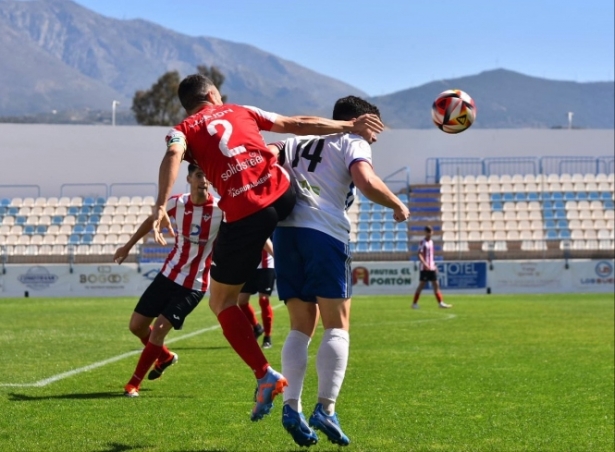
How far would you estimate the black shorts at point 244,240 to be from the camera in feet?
19.5

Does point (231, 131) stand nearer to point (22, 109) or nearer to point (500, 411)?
point (500, 411)

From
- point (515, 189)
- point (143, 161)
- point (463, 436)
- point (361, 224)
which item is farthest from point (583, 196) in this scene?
point (463, 436)

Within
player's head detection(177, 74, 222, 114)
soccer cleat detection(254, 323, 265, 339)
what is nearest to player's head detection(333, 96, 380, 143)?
player's head detection(177, 74, 222, 114)

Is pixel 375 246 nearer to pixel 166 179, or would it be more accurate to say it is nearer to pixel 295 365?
pixel 295 365

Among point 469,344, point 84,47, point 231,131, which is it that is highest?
point 84,47

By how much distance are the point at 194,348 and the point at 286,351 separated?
274 inches

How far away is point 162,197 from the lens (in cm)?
556

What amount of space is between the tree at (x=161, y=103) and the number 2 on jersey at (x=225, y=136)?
66.4 m

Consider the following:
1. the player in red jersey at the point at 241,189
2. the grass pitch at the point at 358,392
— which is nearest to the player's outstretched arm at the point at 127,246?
the player in red jersey at the point at 241,189

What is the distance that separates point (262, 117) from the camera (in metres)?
6.25

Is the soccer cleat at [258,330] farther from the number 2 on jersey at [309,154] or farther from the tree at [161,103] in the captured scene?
the tree at [161,103]

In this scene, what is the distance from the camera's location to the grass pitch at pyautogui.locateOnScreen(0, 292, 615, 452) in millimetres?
6324

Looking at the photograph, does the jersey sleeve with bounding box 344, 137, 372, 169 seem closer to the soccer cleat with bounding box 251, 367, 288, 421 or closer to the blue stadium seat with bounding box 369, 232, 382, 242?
the soccer cleat with bounding box 251, 367, 288, 421

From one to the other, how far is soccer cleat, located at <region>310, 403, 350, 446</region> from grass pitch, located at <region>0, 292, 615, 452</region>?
31 cm
